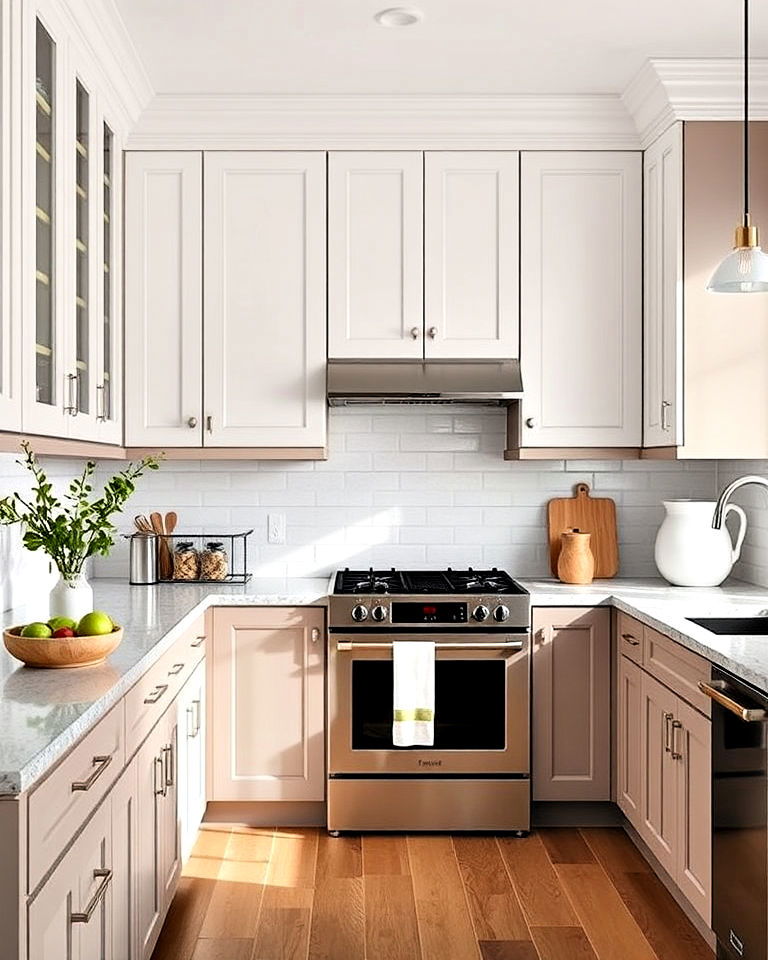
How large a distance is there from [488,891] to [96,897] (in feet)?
5.37

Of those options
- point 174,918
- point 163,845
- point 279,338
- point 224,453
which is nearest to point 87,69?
point 279,338

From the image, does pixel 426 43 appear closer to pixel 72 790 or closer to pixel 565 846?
pixel 72 790

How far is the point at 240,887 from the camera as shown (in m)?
3.39

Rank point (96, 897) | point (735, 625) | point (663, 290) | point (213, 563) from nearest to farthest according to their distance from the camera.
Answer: point (96, 897) < point (735, 625) < point (663, 290) < point (213, 563)

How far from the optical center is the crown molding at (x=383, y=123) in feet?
13.1

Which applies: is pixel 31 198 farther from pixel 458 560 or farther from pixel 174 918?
pixel 458 560

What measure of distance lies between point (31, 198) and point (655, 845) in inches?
104

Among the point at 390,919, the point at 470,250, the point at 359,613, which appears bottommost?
the point at 390,919

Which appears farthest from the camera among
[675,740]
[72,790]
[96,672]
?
[675,740]

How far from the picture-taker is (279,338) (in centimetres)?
406

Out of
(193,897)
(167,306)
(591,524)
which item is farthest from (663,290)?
(193,897)

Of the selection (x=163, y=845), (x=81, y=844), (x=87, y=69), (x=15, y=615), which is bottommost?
(x=163, y=845)

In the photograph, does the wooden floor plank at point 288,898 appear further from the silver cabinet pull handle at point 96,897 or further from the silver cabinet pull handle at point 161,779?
the silver cabinet pull handle at point 96,897

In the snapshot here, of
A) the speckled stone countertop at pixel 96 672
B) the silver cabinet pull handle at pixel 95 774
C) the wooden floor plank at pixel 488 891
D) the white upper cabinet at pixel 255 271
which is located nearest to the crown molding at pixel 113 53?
the white upper cabinet at pixel 255 271
